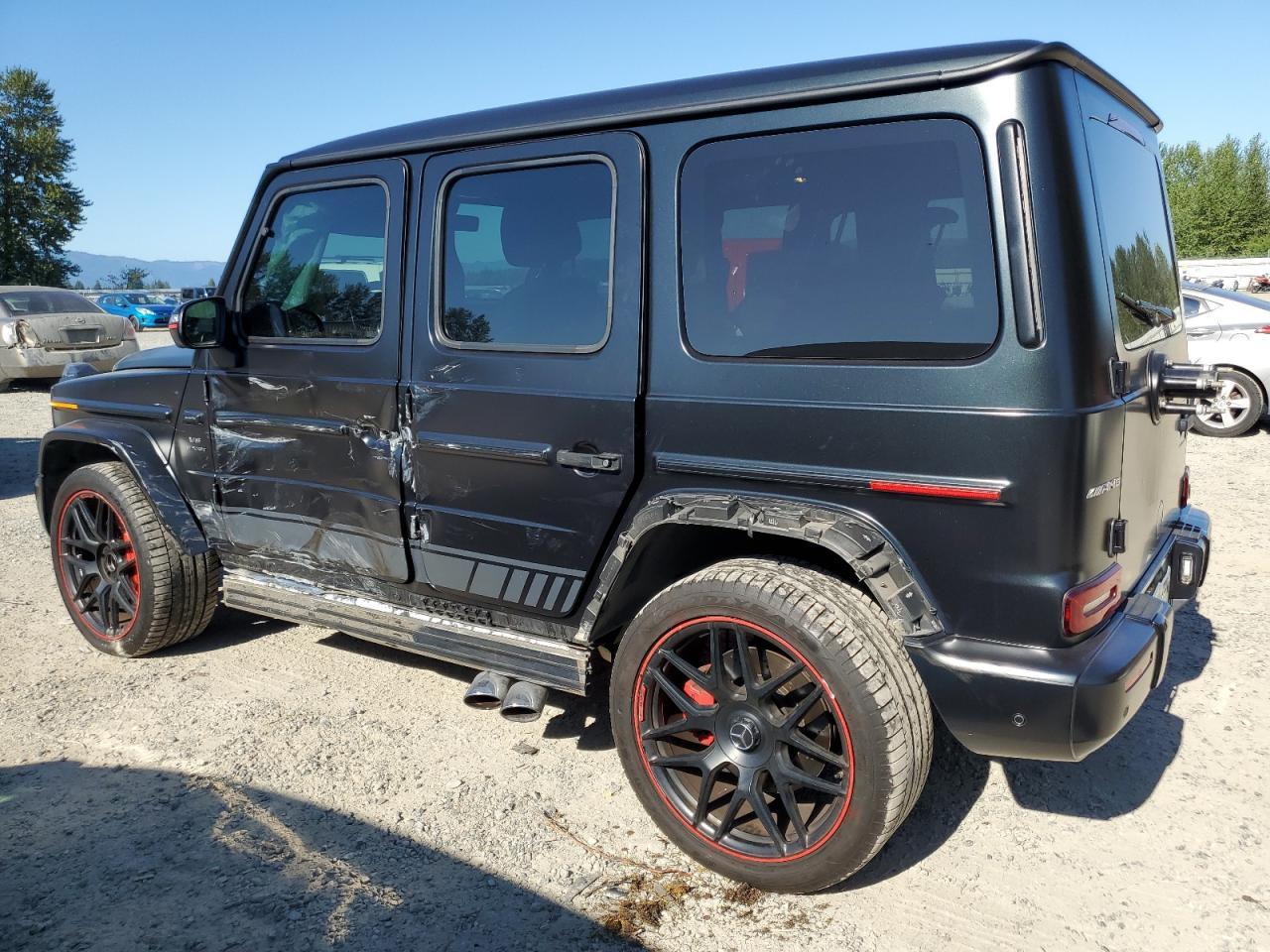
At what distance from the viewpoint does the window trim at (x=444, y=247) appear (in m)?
2.92

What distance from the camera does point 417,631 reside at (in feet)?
11.5

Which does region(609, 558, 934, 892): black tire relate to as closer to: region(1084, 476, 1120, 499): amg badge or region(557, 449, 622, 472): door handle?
region(557, 449, 622, 472): door handle

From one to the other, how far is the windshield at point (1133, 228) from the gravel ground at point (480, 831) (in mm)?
1543

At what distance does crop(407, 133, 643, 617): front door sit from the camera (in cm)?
291

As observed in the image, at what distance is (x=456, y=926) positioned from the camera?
2.58 metres

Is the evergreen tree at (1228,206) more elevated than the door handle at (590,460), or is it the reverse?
the evergreen tree at (1228,206)

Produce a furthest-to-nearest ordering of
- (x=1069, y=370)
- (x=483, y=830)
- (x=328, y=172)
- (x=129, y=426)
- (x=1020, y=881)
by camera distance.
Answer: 1. (x=129, y=426)
2. (x=328, y=172)
3. (x=483, y=830)
4. (x=1020, y=881)
5. (x=1069, y=370)

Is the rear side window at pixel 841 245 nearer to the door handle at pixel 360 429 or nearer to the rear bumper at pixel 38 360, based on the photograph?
the door handle at pixel 360 429

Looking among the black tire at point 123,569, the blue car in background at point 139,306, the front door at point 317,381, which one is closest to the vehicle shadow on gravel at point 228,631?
the black tire at point 123,569

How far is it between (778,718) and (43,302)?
14.4m

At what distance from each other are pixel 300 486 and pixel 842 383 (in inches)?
86.0

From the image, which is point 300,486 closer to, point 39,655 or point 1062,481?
point 39,655

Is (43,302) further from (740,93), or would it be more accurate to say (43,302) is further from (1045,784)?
(1045,784)

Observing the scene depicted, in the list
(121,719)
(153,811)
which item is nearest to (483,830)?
(153,811)
